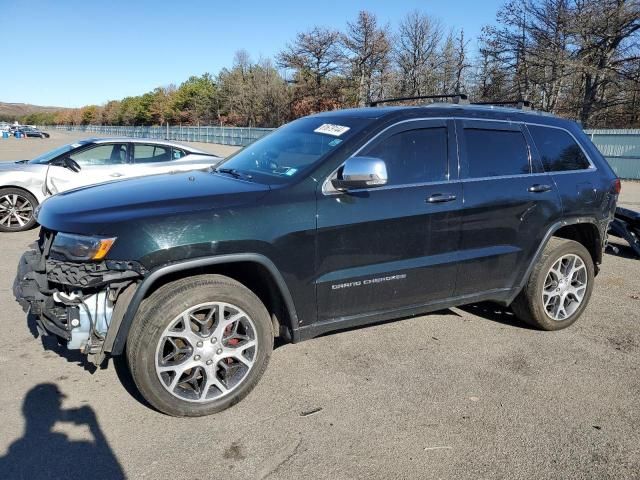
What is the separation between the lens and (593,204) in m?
4.55

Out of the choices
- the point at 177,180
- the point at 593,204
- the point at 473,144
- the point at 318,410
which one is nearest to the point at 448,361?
the point at 318,410

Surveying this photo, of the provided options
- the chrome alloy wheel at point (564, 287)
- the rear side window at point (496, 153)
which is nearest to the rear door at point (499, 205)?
the rear side window at point (496, 153)

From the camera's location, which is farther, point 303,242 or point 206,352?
point 303,242

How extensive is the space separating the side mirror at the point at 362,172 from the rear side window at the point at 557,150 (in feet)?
6.14

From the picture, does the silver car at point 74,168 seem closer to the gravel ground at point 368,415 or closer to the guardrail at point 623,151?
the gravel ground at point 368,415

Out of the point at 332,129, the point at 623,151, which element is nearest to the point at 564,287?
the point at 332,129

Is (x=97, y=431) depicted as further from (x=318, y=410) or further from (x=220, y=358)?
(x=318, y=410)

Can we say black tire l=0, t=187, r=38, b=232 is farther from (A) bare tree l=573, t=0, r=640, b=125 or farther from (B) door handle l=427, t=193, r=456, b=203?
(A) bare tree l=573, t=0, r=640, b=125

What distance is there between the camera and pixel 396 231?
3.53 metres

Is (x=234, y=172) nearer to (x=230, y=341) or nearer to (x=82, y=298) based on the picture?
(x=230, y=341)

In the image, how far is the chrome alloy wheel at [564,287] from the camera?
448 centimetres

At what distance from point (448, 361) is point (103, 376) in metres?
2.57

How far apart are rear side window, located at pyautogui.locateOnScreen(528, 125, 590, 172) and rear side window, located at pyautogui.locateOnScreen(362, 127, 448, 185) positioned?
1.08m

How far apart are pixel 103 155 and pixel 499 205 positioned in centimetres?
703
